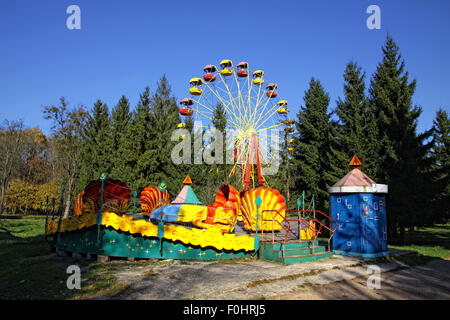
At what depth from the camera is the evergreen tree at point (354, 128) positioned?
55.9 feet

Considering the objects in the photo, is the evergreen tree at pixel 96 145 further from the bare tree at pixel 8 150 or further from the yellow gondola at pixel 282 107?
the yellow gondola at pixel 282 107

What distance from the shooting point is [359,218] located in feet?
34.6

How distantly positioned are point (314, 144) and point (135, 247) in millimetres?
16671

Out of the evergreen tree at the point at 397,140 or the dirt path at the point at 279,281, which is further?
the evergreen tree at the point at 397,140

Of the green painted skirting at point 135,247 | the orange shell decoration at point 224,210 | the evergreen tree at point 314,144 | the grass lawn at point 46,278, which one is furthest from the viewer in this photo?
the evergreen tree at point 314,144

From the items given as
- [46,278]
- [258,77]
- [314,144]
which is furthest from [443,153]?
[46,278]

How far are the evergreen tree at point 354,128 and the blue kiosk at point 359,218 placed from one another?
6.44 m

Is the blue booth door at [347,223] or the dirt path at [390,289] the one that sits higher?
the blue booth door at [347,223]

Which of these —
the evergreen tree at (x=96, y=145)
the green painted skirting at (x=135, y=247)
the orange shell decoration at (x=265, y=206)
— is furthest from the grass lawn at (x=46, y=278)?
the evergreen tree at (x=96, y=145)

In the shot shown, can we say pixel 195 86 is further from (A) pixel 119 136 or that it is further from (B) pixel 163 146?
(A) pixel 119 136

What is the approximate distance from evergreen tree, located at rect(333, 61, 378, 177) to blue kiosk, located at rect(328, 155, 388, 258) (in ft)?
21.1

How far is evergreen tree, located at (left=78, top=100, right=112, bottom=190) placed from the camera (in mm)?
33500

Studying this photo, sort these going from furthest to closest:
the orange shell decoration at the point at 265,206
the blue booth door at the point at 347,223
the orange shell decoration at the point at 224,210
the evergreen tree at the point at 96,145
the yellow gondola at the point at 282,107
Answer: the evergreen tree at the point at 96,145
the yellow gondola at the point at 282,107
the orange shell decoration at the point at 265,206
the orange shell decoration at the point at 224,210
the blue booth door at the point at 347,223
